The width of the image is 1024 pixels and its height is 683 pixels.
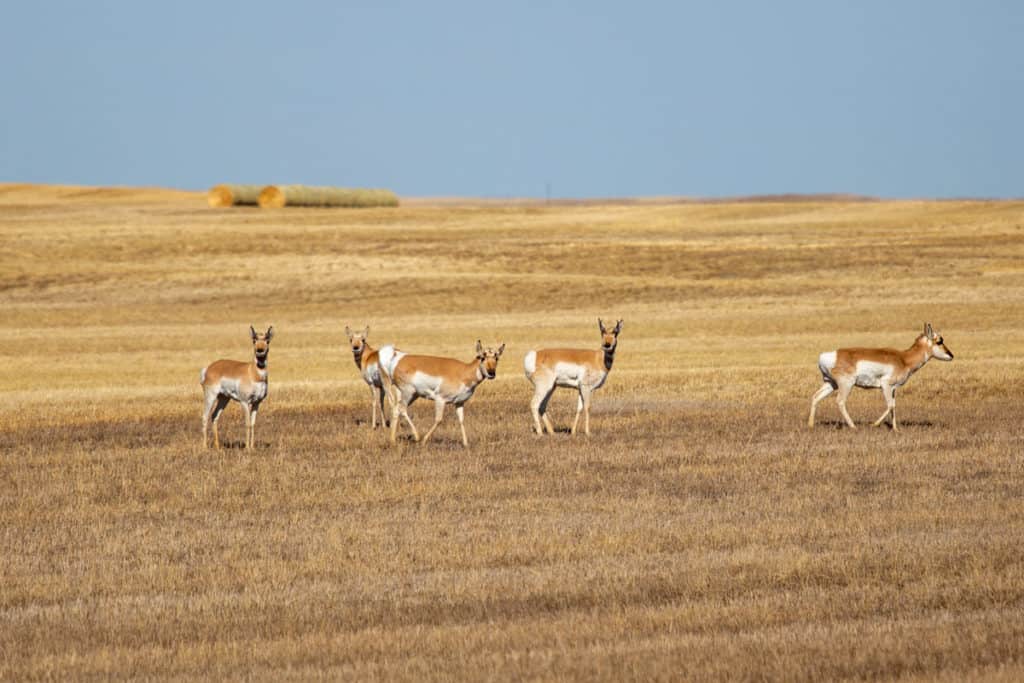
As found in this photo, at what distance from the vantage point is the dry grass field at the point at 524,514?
390 inches

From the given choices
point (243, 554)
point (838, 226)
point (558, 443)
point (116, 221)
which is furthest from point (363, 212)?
point (243, 554)

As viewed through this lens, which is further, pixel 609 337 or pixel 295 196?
pixel 295 196

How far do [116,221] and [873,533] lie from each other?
71236 mm

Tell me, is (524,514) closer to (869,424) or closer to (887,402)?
(887,402)

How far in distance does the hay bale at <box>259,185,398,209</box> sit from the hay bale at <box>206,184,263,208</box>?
3.30 feet

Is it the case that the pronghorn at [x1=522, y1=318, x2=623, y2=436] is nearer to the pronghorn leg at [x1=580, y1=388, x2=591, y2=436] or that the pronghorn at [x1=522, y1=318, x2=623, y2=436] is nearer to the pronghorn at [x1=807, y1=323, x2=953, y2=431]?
the pronghorn leg at [x1=580, y1=388, x2=591, y2=436]

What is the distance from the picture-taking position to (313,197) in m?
93.2

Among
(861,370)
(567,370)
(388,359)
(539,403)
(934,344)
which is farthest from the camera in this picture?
(934,344)

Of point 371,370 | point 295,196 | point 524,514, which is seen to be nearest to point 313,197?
point 295,196

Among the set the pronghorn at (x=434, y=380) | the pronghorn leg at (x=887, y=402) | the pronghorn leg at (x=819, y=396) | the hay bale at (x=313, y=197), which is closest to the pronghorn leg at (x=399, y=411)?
the pronghorn at (x=434, y=380)

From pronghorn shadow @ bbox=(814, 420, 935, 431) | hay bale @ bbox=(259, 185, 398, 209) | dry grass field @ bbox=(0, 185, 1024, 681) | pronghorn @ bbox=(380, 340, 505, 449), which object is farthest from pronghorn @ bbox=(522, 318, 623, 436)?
hay bale @ bbox=(259, 185, 398, 209)

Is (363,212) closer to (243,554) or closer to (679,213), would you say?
(679,213)

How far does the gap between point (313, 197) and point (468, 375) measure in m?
73.3

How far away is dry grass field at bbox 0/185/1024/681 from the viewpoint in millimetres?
9906
